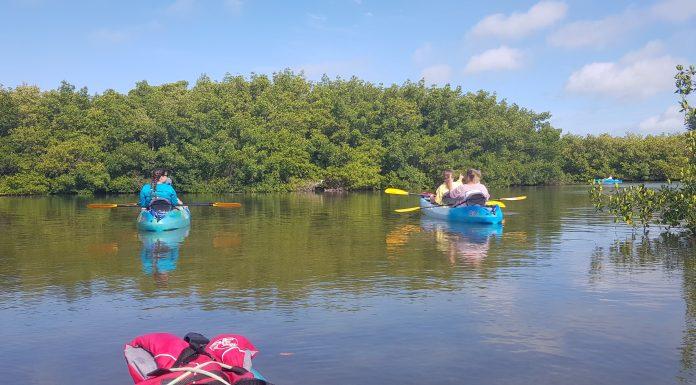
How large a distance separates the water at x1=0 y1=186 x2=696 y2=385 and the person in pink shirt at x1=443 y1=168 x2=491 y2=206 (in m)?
3.15

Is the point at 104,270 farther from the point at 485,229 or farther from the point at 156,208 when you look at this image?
the point at 485,229

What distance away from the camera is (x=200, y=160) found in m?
54.9

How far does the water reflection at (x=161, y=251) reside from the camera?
Answer: 43.8ft

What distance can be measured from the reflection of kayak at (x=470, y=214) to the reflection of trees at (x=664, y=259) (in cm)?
442

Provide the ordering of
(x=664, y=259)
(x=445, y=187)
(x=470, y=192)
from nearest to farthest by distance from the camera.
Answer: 1. (x=664, y=259)
2. (x=470, y=192)
3. (x=445, y=187)

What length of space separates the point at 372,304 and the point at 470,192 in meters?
12.9

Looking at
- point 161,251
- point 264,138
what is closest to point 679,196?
point 161,251

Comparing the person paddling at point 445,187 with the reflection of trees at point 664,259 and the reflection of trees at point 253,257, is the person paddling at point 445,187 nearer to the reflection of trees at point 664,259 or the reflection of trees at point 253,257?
the reflection of trees at point 253,257

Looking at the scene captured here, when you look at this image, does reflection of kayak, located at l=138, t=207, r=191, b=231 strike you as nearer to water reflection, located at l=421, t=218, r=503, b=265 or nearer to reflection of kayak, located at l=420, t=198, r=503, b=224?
water reflection, located at l=421, t=218, r=503, b=265

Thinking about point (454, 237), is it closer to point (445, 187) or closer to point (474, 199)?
point (474, 199)

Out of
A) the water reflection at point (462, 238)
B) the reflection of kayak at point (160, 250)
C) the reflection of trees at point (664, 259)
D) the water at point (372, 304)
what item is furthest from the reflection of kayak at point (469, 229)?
the reflection of kayak at point (160, 250)

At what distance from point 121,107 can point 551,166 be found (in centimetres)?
4468

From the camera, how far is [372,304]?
33.0 ft

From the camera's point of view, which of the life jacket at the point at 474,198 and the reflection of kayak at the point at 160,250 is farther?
the life jacket at the point at 474,198
